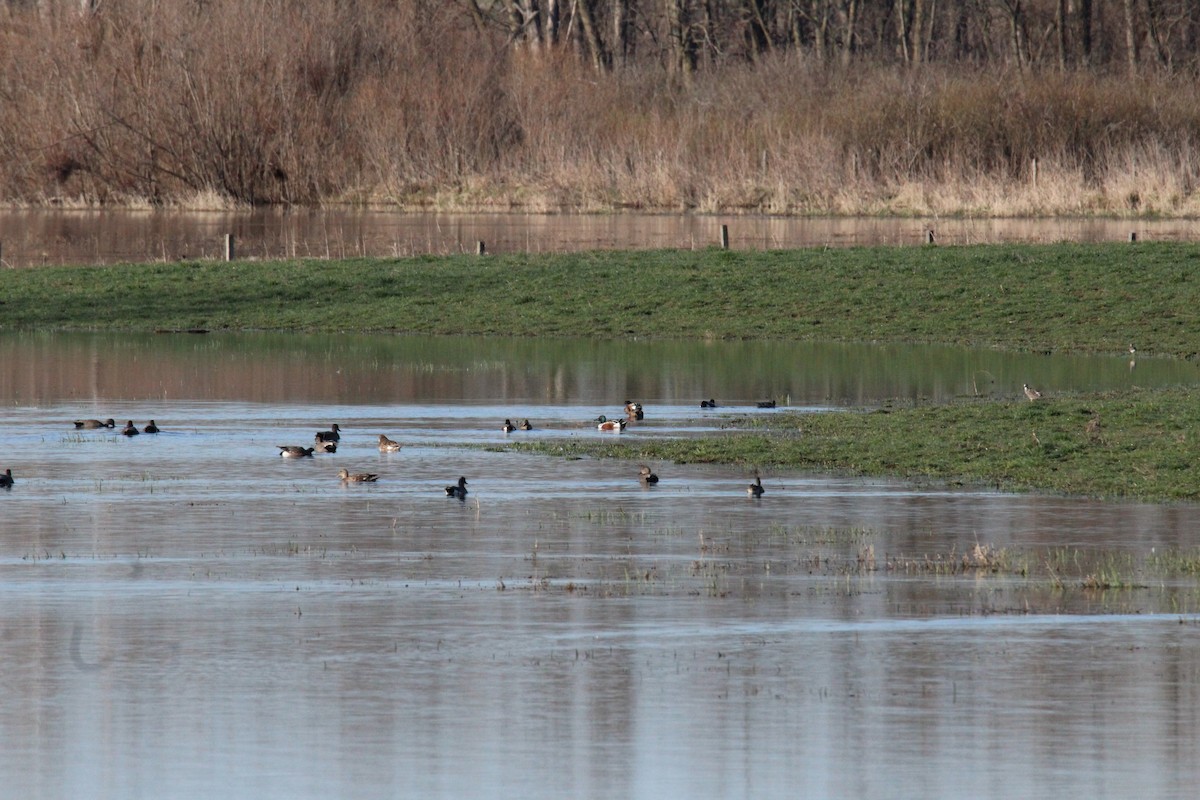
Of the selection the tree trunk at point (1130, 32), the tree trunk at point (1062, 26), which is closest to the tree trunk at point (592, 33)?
the tree trunk at point (1062, 26)

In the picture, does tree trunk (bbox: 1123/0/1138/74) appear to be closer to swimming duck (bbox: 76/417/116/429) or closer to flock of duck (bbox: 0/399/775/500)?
flock of duck (bbox: 0/399/775/500)

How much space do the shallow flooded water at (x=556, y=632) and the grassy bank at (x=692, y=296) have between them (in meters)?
12.5

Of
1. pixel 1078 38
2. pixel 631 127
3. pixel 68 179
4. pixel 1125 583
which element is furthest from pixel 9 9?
pixel 1125 583

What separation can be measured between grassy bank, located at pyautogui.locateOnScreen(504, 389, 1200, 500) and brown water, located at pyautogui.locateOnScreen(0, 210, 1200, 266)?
70.3 feet

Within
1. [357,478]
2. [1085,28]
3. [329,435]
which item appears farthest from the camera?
[1085,28]

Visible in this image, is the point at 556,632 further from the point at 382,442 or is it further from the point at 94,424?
the point at 94,424

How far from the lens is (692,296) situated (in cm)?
3462

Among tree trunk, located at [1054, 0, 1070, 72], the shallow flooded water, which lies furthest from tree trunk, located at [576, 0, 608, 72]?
the shallow flooded water

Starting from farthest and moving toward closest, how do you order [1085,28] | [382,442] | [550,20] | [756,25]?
[756,25]
[1085,28]
[550,20]
[382,442]

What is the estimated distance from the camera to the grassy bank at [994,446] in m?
16.8

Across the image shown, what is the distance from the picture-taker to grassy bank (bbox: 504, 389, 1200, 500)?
663 inches

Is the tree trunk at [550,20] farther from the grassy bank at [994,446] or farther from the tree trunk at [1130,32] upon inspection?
the grassy bank at [994,446]

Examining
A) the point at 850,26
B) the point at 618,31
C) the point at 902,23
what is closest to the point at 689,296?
the point at 850,26

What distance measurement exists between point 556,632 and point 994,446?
809 centimetres
